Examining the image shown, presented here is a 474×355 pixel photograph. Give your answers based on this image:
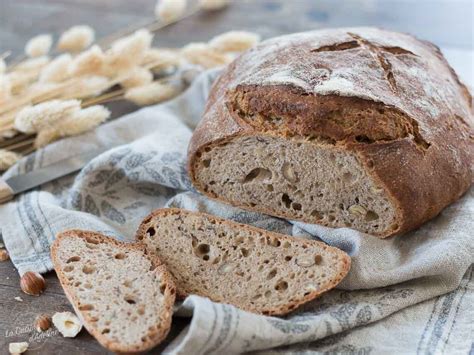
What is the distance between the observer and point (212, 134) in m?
3.04

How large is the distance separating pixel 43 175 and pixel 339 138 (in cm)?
149

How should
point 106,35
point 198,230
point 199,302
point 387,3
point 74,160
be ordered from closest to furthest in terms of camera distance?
1. point 199,302
2. point 198,230
3. point 74,160
4. point 106,35
5. point 387,3

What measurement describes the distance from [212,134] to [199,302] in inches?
33.6

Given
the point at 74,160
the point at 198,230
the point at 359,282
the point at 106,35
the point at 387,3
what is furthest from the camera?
the point at 387,3

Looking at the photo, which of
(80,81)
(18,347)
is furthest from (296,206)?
(80,81)

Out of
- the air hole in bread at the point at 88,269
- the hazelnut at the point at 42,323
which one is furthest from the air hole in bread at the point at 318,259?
the hazelnut at the point at 42,323

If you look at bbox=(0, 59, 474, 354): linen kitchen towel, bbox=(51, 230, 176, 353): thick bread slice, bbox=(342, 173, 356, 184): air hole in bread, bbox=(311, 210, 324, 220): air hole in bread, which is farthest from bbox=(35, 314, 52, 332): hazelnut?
bbox=(342, 173, 356, 184): air hole in bread

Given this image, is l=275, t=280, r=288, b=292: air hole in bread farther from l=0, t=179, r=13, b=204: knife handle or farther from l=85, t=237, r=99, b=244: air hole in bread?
l=0, t=179, r=13, b=204: knife handle

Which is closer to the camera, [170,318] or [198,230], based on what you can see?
[170,318]

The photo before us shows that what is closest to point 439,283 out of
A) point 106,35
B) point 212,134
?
point 212,134

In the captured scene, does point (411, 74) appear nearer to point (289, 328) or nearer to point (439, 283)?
point (439, 283)

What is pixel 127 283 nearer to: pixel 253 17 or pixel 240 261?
pixel 240 261

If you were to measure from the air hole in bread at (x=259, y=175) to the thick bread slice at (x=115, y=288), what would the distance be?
22.1 inches

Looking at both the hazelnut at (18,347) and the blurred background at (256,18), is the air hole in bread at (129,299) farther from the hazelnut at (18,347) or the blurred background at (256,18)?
the blurred background at (256,18)
